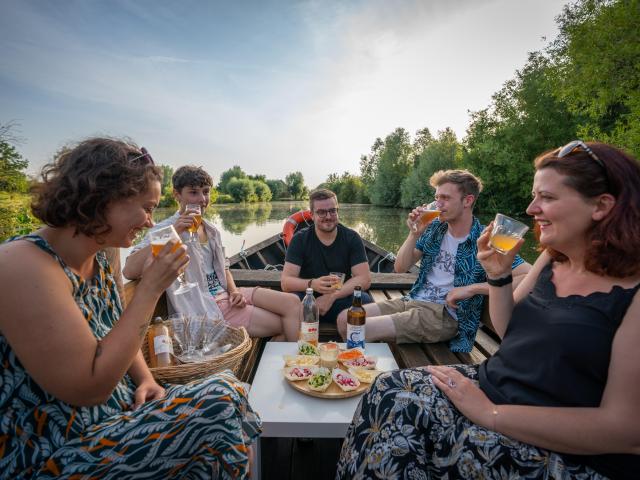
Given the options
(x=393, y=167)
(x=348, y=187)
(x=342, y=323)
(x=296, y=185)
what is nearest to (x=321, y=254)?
(x=342, y=323)

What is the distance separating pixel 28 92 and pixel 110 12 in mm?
5739

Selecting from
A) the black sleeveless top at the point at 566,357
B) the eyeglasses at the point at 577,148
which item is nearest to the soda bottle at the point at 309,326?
the black sleeveless top at the point at 566,357

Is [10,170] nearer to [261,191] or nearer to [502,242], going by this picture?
[502,242]

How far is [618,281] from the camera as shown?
3.61 ft

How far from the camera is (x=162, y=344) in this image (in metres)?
1.78

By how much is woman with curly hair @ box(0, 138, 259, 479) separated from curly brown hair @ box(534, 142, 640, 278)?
130cm

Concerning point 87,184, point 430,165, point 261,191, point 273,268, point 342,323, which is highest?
point 430,165

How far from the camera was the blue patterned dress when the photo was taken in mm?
934

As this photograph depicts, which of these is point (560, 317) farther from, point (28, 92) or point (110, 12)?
point (28, 92)

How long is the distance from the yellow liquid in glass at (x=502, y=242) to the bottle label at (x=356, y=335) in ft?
2.61

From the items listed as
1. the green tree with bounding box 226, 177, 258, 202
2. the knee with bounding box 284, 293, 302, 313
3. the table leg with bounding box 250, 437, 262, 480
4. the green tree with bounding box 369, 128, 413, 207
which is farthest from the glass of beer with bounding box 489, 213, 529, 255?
the green tree with bounding box 226, 177, 258, 202

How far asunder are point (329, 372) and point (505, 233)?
1013 mm

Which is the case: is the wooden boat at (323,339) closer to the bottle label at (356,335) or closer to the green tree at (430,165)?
the bottle label at (356,335)

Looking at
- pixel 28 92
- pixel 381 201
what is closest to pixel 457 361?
pixel 28 92
